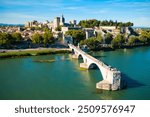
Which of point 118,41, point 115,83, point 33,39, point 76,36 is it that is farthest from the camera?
point 76,36

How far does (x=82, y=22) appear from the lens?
23172mm

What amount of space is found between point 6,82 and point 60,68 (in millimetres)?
2235

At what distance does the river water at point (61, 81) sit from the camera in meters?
5.37

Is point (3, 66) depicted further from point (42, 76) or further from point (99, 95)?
point (99, 95)

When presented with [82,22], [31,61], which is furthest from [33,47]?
[82,22]

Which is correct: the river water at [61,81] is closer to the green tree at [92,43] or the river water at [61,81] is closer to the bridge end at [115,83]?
the bridge end at [115,83]

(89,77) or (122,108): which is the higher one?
(122,108)

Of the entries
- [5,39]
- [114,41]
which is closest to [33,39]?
[5,39]

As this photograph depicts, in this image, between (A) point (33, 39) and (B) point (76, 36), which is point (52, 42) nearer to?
(A) point (33, 39)

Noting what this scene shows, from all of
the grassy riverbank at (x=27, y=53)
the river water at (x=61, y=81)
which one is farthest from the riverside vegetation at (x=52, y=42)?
the river water at (x=61, y=81)

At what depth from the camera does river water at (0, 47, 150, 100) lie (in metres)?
5.37

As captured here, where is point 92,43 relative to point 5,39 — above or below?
below

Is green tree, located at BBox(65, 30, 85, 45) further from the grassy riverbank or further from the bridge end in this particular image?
the bridge end

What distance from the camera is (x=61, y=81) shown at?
663 centimetres
